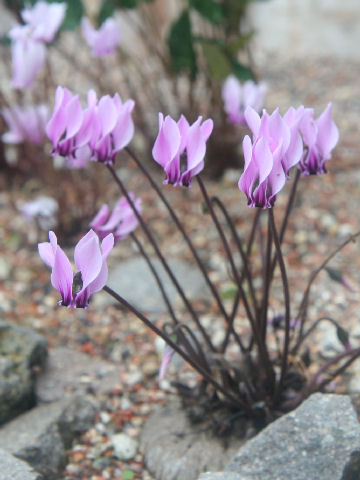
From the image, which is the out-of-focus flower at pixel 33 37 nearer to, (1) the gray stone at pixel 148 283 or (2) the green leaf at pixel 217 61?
(2) the green leaf at pixel 217 61

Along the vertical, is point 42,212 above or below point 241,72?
below

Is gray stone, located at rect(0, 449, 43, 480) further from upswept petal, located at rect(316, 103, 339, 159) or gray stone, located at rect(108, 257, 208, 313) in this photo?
gray stone, located at rect(108, 257, 208, 313)

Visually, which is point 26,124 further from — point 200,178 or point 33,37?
point 200,178

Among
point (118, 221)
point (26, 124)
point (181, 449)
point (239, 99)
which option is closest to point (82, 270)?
point (118, 221)

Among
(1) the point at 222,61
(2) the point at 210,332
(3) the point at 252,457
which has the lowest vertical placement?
(2) the point at 210,332

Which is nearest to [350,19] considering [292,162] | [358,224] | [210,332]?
[358,224]

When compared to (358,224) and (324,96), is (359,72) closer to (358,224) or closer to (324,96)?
(324,96)

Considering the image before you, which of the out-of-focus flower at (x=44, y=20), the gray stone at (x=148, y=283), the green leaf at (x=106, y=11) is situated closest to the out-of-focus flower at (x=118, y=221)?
the out-of-focus flower at (x=44, y=20)
